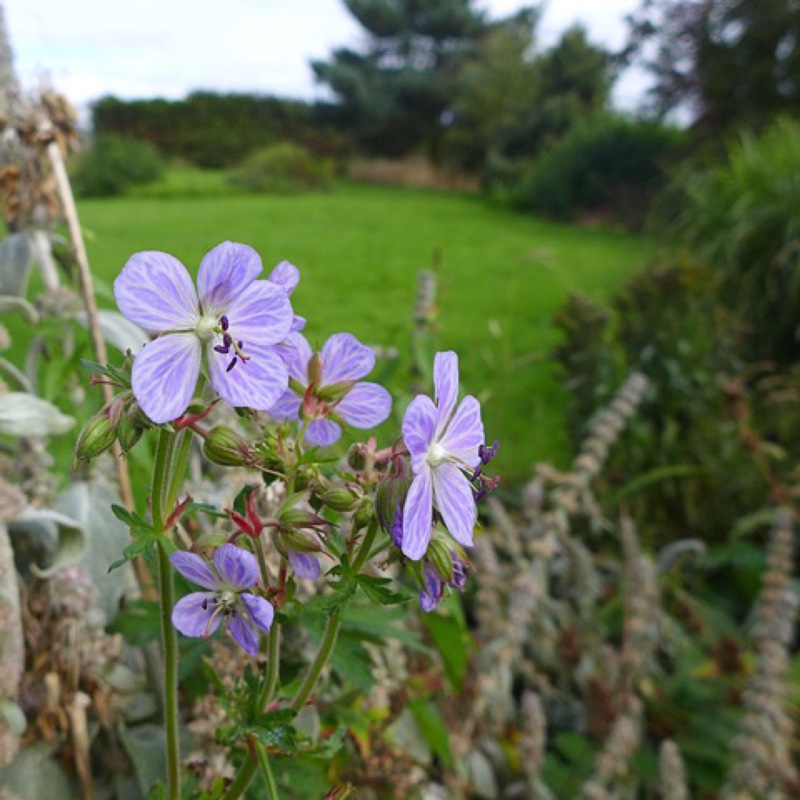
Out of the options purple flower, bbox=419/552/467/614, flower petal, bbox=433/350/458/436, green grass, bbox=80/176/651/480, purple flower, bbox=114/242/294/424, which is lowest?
green grass, bbox=80/176/651/480

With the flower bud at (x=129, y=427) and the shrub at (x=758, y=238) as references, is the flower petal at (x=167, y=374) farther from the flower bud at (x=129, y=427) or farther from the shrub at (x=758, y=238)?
the shrub at (x=758, y=238)

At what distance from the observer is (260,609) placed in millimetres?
460

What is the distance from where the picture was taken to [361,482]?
0.49 m

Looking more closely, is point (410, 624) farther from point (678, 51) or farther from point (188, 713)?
point (678, 51)

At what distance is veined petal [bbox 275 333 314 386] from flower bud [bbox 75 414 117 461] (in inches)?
3.9

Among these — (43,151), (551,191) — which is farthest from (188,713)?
(551,191)

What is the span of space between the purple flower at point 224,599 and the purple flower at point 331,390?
0.34 ft

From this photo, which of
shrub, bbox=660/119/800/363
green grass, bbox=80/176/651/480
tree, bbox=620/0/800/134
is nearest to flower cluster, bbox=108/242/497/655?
green grass, bbox=80/176/651/480

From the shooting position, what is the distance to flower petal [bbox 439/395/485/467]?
0.47 metres

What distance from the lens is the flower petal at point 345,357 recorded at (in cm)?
54

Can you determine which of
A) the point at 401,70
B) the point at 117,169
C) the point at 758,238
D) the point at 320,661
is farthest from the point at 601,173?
the point at 401,70

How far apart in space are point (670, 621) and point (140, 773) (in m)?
1.33

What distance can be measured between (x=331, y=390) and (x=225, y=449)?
0.09 meters

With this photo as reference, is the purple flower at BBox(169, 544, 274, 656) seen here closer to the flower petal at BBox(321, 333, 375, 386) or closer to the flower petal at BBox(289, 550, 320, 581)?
the flower petal at BBox(289, 550, 320, 581)
